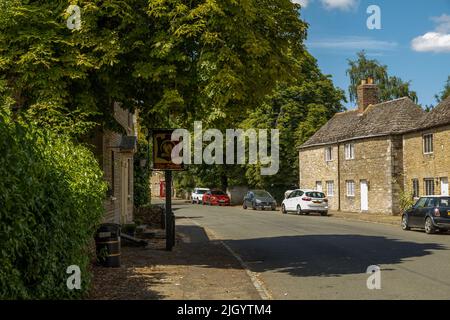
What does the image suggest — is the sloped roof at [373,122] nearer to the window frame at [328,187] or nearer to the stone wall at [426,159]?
the stone wall at [426,159]

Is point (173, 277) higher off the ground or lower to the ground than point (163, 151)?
lower

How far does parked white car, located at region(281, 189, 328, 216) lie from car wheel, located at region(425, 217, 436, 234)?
53.4ft

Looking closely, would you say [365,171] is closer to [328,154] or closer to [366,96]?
[328,154]

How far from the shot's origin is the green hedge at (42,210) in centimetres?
560

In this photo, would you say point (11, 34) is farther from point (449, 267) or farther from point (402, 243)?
point (402, 243)

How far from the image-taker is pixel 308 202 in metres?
39.6

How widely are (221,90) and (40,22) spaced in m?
3.99

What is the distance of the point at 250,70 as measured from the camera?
12.8 meters

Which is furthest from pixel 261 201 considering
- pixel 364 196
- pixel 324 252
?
pixel 324 252

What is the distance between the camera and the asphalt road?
33.3 ft

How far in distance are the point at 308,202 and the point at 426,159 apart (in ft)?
27.3

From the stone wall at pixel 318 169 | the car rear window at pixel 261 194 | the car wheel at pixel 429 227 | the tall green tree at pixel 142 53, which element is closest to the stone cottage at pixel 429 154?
the stone wall at pixel 318 169
